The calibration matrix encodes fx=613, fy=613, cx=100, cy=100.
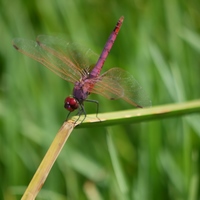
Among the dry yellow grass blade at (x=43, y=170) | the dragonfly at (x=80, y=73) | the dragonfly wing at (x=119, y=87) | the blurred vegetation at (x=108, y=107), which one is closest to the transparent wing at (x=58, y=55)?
the dragonfly at (x=80, y=73)

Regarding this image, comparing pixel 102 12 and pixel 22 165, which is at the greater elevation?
pixel 102 12

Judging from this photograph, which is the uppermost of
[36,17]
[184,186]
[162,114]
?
[36,17]

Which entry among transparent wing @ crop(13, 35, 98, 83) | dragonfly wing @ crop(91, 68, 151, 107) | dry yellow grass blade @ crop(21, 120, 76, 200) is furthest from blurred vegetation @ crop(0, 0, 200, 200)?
dry yellow grass blade @ crop(21, 120, 76, 200)

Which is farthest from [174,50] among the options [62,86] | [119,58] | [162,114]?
[162,114]

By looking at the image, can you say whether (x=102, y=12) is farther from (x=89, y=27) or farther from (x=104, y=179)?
(x=104, y=179)

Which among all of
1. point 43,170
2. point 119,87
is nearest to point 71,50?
point 119,87

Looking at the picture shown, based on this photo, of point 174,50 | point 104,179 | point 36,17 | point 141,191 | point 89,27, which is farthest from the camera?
point 36,17

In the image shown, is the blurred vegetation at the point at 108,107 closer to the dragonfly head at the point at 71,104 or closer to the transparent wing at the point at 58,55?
the dragonfly head at the point at 71,104
